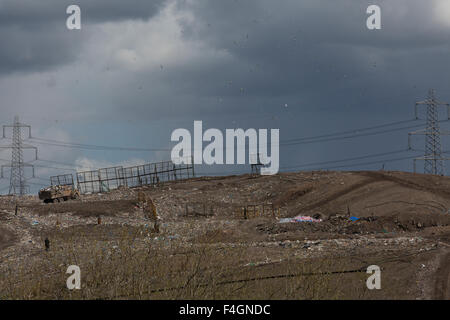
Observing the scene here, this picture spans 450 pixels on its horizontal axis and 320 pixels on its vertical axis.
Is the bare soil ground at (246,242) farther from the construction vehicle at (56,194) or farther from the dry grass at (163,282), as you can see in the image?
the construction vehicle at (56,194)

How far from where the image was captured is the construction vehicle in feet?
152

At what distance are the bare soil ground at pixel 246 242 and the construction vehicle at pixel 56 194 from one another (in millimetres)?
3182

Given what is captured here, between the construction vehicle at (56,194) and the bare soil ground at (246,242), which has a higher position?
the bare soil ground at (246,242)

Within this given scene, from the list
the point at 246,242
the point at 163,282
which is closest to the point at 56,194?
the point at 246,242

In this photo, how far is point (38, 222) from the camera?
31578mm

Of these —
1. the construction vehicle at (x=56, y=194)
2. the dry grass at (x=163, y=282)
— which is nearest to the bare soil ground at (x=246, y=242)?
the dry grass at (x=163, y=282)

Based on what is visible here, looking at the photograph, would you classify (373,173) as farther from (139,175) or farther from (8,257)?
(8,257)

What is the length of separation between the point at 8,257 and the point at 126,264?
11.2 metres

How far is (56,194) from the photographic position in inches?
1837

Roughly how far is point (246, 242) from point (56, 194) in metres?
28.8

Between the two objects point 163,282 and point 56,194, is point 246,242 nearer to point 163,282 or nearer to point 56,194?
point 163,282

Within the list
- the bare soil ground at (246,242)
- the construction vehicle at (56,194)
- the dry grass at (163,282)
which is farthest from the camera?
the construction vehicle at (56,194)

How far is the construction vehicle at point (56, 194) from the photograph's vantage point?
4625cm
